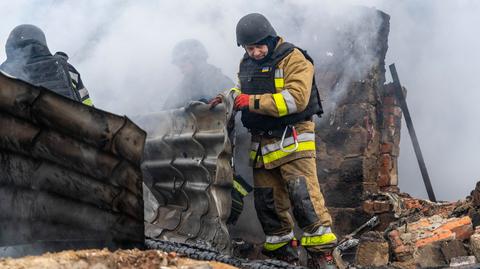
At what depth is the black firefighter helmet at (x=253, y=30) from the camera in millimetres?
4285

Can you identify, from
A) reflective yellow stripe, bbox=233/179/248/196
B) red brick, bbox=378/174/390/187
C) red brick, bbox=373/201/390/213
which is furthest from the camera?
red brick, bbox=378/174/390/187

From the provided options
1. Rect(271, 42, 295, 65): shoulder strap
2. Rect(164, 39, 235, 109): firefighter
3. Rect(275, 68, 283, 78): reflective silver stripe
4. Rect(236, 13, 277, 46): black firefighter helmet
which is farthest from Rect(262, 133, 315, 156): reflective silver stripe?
Rect(164, 39, 235, 109): firefighter

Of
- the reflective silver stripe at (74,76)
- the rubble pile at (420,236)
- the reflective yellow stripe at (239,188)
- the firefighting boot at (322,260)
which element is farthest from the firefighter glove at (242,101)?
the reflective silver stripe at (74,76)

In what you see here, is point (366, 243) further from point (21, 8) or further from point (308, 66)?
point (21, 8)

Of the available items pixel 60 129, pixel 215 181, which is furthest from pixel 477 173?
pixel 60 129

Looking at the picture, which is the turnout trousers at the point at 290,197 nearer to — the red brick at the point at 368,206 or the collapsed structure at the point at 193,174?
the collapsed structure at the point at 193,174

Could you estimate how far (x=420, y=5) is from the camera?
939 centimetres

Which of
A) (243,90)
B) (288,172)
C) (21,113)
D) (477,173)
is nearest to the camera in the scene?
(21,113)

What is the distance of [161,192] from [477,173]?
24.8 feet

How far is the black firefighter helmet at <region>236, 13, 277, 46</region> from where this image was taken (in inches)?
169

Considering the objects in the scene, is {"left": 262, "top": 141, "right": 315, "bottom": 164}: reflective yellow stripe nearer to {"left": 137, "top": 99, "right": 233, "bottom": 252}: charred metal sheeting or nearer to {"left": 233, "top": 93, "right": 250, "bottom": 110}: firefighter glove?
{"left": 137, "top": 99, "right": 233, "bottom": 252}: charred metal sheeting

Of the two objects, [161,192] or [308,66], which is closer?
[308,66]

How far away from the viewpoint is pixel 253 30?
429cm

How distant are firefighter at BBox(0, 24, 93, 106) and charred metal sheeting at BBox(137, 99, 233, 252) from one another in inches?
31.2
